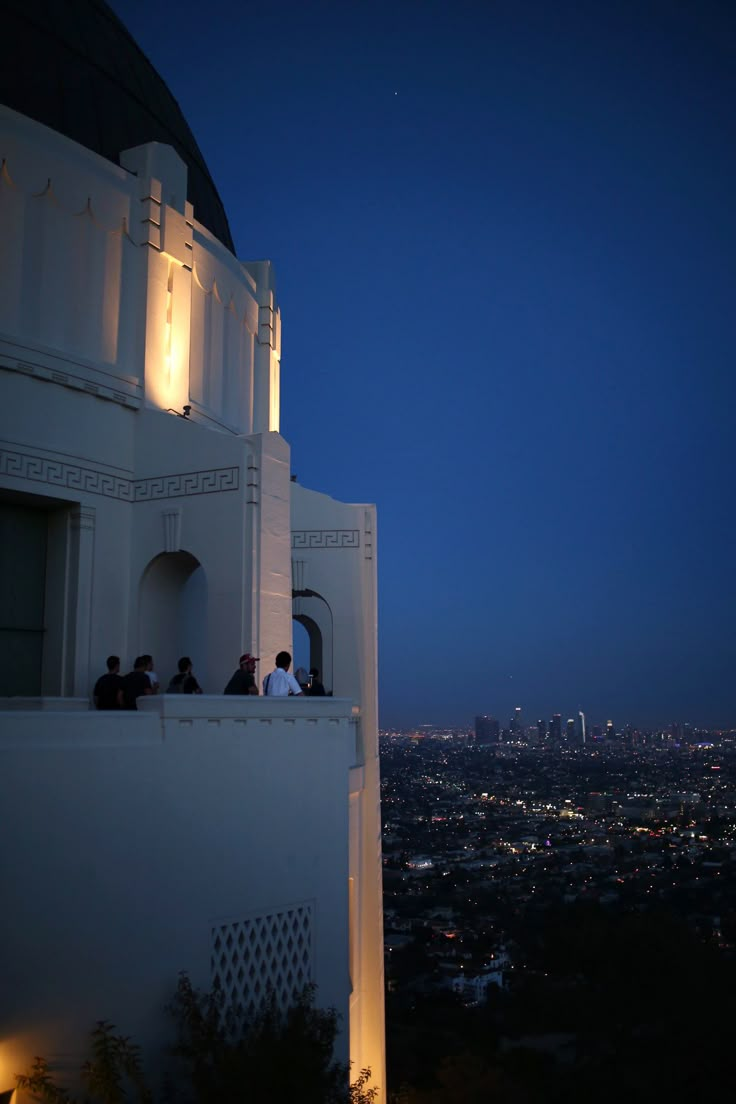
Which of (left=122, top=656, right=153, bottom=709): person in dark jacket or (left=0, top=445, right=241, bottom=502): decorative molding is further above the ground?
(left=0, top=445, right=241, bottom=502): decorative molding

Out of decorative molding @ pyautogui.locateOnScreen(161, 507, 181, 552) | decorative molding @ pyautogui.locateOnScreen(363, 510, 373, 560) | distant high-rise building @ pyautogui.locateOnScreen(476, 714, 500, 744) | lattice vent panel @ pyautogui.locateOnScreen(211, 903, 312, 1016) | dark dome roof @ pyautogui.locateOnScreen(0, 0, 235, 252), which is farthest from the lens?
distant high-rise building @ pyautogui.locateOnScreen(476, 714, 500, 744)

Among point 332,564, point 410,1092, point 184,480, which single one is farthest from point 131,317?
point 410,1092

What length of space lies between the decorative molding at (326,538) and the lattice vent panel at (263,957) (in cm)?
595

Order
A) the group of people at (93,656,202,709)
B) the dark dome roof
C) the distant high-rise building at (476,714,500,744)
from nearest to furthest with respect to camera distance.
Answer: the group of people at (93,656,202,709) → the dark dome roof → the distant high-rise building at (476,714,500,744)

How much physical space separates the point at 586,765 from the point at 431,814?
2391 centimetres

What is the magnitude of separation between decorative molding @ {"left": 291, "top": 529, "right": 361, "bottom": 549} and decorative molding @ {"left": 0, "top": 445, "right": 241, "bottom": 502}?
9.94 feet

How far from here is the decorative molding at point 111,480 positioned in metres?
9.11

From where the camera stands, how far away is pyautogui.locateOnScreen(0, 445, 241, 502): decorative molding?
9109 millimetres

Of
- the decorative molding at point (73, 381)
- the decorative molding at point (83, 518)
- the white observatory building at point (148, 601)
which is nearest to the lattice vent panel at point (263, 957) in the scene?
the white observatory building at point (148, 601)

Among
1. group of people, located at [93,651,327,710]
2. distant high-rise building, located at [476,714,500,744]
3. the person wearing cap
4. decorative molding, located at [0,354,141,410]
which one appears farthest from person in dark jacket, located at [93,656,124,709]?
distant high-rise building, located at [476,714,500,744]

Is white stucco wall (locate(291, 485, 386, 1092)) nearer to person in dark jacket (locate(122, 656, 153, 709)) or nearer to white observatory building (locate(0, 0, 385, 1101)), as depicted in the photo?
white observatory building (locate(0, 0, 385, 1101))

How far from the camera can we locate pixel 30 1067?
5.54 metres

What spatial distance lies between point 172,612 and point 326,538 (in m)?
2.84

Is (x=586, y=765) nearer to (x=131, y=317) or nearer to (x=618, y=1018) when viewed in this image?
(x=618, y=1018)
